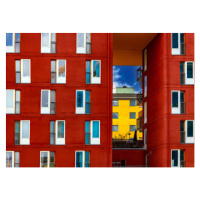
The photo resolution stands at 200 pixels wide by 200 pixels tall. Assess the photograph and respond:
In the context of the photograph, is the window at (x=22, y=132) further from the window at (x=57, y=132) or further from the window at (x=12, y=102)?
the window at (x=57, y=132)

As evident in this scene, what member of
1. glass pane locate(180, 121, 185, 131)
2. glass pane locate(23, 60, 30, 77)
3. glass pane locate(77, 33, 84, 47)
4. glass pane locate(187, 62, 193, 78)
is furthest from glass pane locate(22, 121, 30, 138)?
glass pane locate(187, 62, 193, 78)

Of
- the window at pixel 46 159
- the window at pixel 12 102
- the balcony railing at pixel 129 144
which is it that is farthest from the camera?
the balcony railing at pixel 129 144

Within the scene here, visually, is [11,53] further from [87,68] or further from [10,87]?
[87,68]

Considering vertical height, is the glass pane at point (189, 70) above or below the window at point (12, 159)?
above

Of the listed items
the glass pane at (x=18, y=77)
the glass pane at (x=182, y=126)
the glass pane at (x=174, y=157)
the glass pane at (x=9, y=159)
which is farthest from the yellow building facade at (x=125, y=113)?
the glass pane at (x=9, y=159)

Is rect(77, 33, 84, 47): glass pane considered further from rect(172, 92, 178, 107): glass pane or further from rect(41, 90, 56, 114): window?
rect(172, 92, 178, 107): glass pane

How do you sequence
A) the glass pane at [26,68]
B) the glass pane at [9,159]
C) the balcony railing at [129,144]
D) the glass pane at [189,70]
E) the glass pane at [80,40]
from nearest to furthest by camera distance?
the glass pane at [9,159], the glass pane at [189,70], the glass pane at [26,68], the glass pane at [80,40], the balcony railing at [129,144]

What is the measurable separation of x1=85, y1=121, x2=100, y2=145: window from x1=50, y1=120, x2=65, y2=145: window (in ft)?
5.04

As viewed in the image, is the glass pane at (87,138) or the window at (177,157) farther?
the glass pane at (87,138)

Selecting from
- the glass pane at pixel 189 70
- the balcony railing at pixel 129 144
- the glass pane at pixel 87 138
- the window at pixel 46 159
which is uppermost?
the glass pane at pixel 189 70

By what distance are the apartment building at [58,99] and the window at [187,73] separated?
469 cm

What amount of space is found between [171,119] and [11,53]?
36.7ft

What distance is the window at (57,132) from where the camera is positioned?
88.0 ft

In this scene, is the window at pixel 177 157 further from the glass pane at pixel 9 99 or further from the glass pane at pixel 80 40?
the glass pane at pixel 9 99
